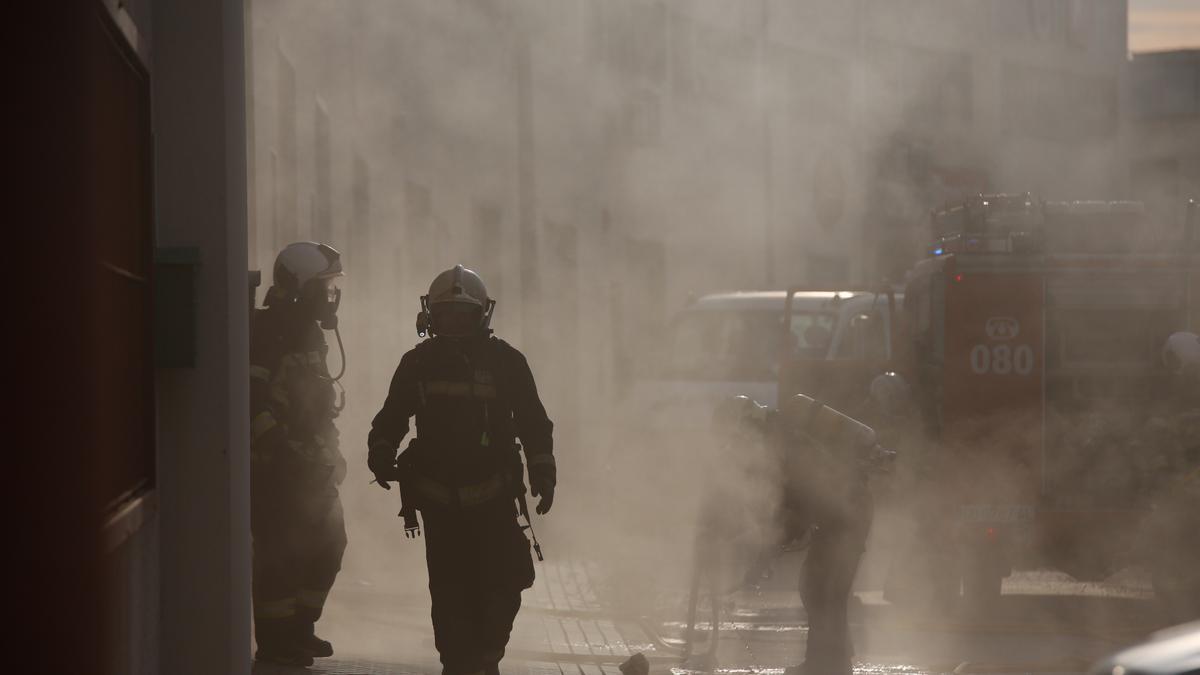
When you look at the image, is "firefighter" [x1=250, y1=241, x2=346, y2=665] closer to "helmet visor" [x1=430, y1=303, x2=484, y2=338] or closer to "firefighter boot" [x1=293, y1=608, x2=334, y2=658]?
"firefighter boot" [x1=293, y1=608, x2=334, y2=658]

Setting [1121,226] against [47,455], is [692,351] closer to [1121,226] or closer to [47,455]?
[1121,226]

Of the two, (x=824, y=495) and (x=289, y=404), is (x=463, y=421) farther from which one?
(x=824, y=495)

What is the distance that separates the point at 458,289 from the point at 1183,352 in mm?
4457

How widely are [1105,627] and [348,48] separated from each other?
7.00 meters

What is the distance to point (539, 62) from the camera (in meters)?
13.9

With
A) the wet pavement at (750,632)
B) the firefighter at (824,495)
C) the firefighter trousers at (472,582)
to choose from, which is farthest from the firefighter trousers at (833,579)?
the firefighter trousers at (472,582)

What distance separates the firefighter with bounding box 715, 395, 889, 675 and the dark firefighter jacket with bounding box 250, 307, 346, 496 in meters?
1.66

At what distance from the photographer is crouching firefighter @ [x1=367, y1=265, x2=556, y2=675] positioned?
5.55 meters

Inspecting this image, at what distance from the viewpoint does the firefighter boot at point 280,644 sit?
6211 millimetres

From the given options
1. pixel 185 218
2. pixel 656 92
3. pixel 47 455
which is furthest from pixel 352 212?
pixel 47 455

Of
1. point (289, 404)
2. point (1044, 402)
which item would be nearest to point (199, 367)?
point (289, 404)

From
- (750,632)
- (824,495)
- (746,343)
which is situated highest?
(746,343)

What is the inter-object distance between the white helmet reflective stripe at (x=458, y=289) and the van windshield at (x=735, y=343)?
6.49 meters

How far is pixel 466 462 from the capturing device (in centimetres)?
559
